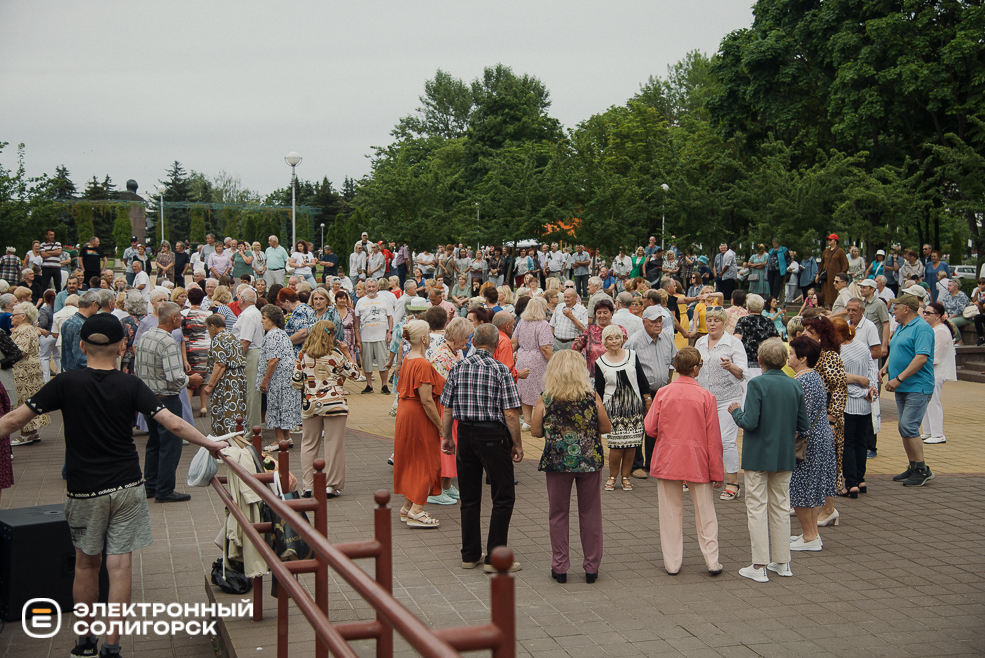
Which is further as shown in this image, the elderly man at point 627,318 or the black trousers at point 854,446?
the elderly man at point 627,318

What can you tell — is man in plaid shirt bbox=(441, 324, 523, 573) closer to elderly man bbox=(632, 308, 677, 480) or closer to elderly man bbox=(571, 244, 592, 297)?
elderly man bbox=(632, 308, 677, 480)

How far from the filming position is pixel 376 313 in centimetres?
1508

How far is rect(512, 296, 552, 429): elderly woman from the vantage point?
36.7 feet

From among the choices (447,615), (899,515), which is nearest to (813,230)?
(899,515)

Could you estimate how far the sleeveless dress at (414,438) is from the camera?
766cm

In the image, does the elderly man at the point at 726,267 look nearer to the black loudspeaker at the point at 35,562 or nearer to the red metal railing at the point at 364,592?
the red metal railing at the point at 364,592

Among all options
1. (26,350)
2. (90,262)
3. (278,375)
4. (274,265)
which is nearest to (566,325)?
(278,375)

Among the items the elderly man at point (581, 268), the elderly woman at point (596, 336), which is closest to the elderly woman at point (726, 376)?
the elderly woman at point (596, 336)

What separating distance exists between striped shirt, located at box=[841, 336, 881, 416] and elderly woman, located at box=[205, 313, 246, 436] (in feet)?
22.2

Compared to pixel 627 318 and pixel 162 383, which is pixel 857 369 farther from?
pixel 162 383

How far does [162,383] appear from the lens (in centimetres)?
854

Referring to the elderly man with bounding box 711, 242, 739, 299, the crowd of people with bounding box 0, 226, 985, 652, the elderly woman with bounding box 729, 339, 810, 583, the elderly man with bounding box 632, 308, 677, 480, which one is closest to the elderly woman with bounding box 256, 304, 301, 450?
the crowd of people with bounding box 0, 226, 985, 652

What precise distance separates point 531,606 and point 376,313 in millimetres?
9792

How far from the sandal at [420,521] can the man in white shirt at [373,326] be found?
758 centimetres
